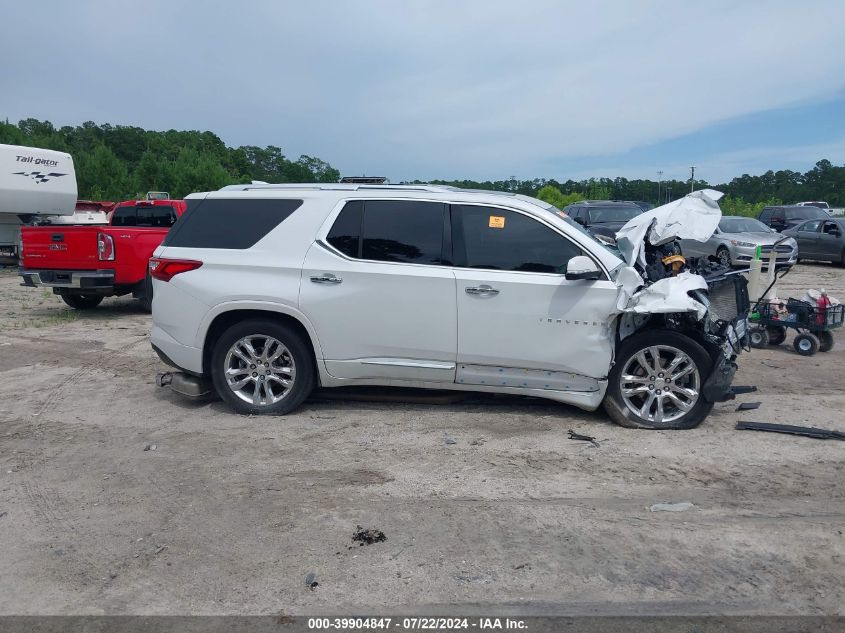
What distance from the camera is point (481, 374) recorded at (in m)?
5.62

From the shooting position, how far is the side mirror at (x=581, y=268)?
5270mm

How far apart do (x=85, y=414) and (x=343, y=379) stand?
2.39 meters

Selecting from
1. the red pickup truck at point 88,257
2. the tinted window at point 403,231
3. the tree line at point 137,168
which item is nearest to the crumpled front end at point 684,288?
the tinted window at point 403,231

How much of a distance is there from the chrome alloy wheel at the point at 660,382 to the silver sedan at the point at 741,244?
13144 millimetres

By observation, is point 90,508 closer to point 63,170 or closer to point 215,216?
point 215,216

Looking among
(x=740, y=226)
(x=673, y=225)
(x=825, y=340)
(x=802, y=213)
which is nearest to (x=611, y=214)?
(x=740, y=226)

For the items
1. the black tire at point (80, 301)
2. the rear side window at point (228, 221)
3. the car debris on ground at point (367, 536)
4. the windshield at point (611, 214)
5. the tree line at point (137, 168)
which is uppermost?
the tree line at point (137, 168)

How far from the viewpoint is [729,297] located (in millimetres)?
5863

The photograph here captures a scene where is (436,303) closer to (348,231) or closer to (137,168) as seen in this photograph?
(348,231)

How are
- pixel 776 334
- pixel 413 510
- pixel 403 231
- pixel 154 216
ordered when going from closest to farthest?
pixel 413 510 < pixel 403 231 < pixel 776 334 < pixel 154 216

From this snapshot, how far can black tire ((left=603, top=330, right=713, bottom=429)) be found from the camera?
5.39m

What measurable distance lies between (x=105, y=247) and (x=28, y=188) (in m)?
9.39

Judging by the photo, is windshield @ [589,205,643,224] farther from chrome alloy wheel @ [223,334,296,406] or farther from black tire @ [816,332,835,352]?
chrome alloy wheel @ [223,334,296,406]

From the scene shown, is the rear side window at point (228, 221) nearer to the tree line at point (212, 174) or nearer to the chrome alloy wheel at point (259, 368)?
the chrome alloy wheel at point (259, 368)
